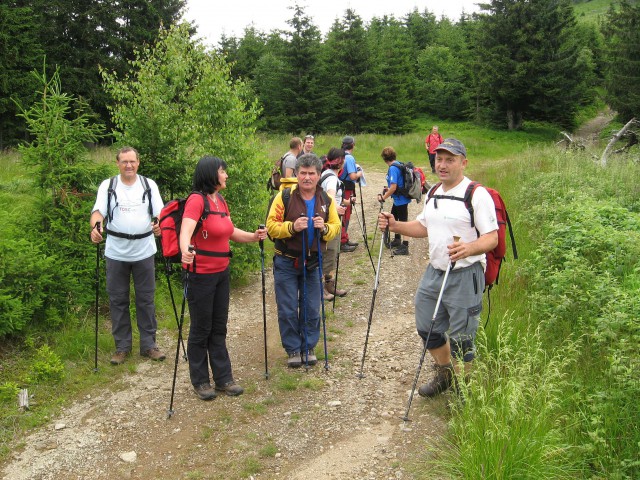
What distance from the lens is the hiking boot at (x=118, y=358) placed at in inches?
247

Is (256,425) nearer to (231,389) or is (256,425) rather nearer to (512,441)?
(231,389)

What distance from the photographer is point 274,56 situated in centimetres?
4309

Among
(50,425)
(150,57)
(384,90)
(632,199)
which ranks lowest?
(50,425)

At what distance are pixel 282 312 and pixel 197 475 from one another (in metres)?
2.14

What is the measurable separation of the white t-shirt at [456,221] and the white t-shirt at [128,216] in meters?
3.25

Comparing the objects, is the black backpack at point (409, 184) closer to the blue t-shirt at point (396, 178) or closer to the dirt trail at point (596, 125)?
the blue t-shirt at point (396, 178)

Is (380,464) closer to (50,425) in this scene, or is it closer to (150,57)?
(50,425)

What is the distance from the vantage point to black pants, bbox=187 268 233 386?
5195mm

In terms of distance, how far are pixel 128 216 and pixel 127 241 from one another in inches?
11.4

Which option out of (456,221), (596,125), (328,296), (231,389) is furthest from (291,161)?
(596,125)

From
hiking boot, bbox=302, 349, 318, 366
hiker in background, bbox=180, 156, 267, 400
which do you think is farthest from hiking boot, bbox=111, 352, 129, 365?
hiking boot, bbox=302, 349, 318, 366

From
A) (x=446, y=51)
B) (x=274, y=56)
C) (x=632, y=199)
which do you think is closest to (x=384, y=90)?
(x=274, y=56)

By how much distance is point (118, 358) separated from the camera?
249 inches

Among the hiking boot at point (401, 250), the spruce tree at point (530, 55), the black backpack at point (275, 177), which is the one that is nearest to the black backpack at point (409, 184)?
the hiking boot at point (401, 250)
